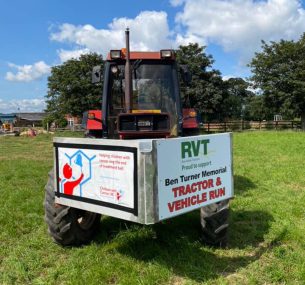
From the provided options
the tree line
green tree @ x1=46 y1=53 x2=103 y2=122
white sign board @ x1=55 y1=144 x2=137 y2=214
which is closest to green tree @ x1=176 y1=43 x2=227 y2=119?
the tree line

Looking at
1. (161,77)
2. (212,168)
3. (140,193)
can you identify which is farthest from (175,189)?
(161,77)

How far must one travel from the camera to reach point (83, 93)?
3678cm

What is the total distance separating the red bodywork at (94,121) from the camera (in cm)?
660

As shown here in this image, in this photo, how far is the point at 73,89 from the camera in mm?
37125

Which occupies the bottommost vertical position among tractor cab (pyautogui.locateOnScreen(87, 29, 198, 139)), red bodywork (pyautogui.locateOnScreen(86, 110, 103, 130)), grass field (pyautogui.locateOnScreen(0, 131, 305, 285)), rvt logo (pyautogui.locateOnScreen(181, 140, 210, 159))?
grass field (pyautogui.locateOnScreen(0, 131, 305, 285))

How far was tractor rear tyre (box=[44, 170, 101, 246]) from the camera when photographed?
4.45 metres

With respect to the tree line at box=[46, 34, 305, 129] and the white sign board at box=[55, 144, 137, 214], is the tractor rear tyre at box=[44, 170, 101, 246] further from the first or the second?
the tree line at box=[46, 34, 305, 129]

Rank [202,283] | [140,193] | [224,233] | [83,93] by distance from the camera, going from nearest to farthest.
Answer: [140,193]
[202,283]
[224,233]
[83,93]

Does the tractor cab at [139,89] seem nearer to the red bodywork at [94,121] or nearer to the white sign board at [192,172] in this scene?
the red bodywork at [94,121]

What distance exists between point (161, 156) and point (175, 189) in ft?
1.15

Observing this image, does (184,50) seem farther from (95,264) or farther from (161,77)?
(95,264)

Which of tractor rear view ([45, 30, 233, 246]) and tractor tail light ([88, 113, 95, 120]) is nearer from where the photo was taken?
tractor rear view ([45, 30, 233, 246])

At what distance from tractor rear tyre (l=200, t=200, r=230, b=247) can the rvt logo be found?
0.83m

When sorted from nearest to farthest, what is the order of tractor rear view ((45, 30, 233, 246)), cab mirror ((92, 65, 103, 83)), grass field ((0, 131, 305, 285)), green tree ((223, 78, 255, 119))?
tractor rear view ((45, 30, 233, 246)), grass field ((0, 131, 305, 285)), cab mirror ((92, 65, 103, 83)), green tree ((223, 78, 255, 119))
